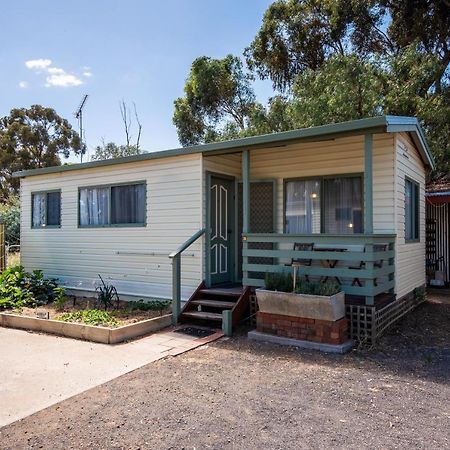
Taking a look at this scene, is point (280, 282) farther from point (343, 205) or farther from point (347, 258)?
point (343, 205)

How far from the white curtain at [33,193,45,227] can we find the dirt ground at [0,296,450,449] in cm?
650

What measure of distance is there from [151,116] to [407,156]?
23444 millimetres

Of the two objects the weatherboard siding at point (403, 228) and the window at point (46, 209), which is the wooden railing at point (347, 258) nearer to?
the weatherboard siding at point (403, 228)

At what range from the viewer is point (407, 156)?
715cm

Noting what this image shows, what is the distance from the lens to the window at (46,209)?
32.0 ft

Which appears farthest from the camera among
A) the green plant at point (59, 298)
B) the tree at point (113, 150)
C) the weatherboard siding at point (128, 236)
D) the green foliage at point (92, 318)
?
the tree at point (113, 150)

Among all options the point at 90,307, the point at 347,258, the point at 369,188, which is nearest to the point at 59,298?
the point at 90,307

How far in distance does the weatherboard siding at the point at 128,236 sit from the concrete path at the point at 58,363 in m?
1.84

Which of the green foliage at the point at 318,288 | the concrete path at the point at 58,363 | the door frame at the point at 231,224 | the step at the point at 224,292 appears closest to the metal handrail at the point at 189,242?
the door frame at the point at 231,224

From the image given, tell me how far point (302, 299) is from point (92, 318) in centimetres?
333

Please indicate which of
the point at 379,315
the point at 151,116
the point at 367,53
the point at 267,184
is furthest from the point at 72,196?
the point at 151,116

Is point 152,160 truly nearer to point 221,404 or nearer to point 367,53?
point 221,404

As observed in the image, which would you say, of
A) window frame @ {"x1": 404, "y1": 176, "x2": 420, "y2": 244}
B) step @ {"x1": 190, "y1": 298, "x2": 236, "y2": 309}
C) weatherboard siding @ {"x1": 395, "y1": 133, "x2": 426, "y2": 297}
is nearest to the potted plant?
step @ {"x1": 190, "y1": 298, "x2": 236, "y2": 309}

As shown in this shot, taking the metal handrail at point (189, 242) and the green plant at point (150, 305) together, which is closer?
the metal handrail at point (189, 242)
